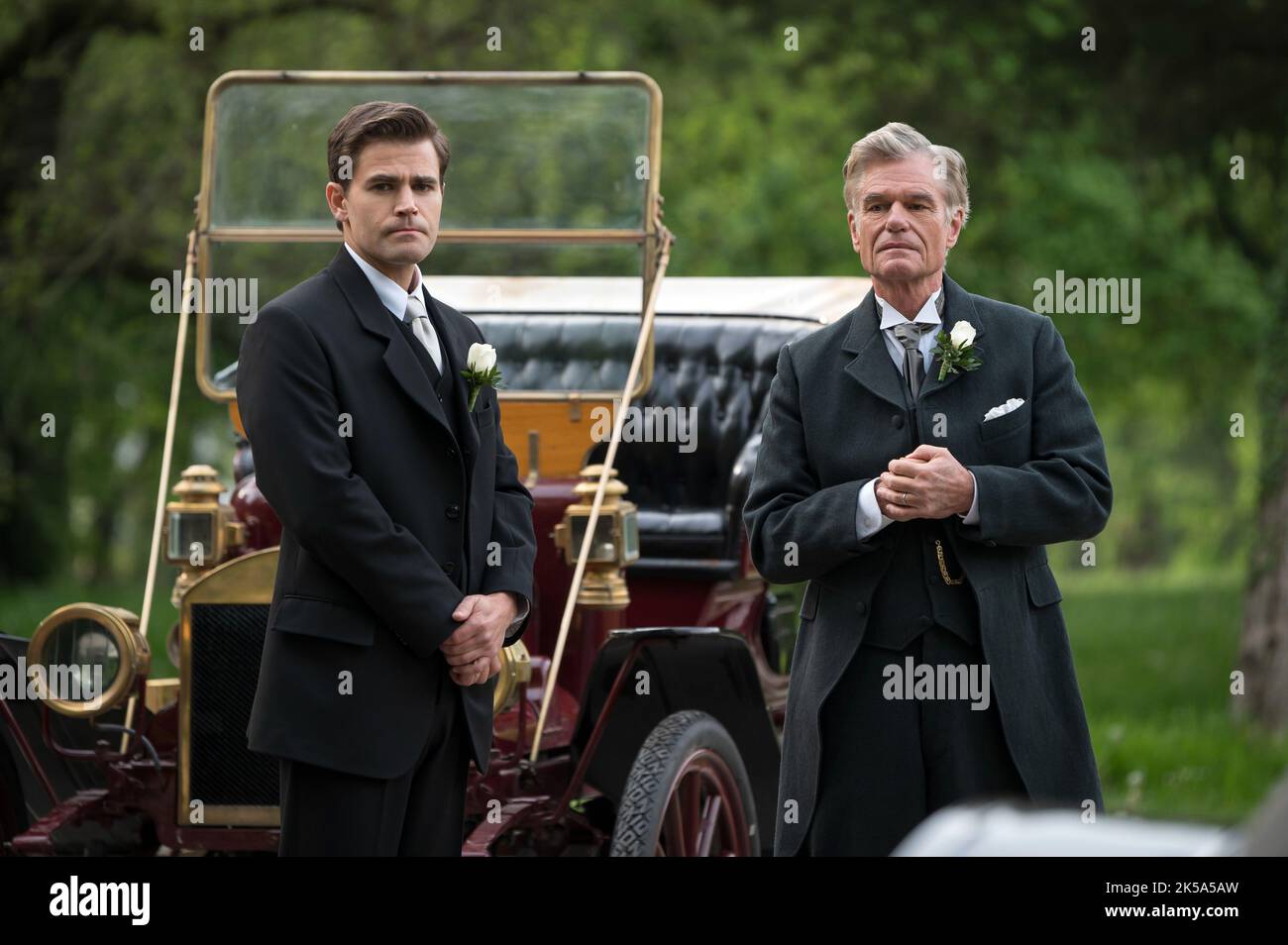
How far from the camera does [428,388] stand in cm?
338

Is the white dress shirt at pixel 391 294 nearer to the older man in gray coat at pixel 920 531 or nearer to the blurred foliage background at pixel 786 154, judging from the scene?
the older man in gray coat at pixel 920 531

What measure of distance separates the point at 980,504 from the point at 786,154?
12.3 meters

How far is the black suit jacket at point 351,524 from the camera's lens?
10.6 ft

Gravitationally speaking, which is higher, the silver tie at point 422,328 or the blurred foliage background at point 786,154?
the blurred foliage background at point 786,154

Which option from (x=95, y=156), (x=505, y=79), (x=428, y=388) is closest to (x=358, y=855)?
(x=428, y=388)

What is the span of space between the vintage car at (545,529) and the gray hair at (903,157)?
1.56m

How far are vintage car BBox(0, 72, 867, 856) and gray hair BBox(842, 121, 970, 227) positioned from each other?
61.3 inches

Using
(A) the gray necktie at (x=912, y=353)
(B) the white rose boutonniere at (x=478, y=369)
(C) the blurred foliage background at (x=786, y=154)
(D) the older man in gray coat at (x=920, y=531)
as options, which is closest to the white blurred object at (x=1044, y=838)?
(D) the older man in gray coat at (x=920, y=531)

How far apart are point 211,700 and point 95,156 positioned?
10053mm

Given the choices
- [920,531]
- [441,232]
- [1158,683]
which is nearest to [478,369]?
[920,531]

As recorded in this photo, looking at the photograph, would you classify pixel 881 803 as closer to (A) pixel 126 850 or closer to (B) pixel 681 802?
(B) pixel 681 802

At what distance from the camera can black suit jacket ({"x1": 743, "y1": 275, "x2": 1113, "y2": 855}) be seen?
131 inches

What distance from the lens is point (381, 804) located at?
329cm

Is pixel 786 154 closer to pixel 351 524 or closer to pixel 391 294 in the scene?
pixel 391 294
